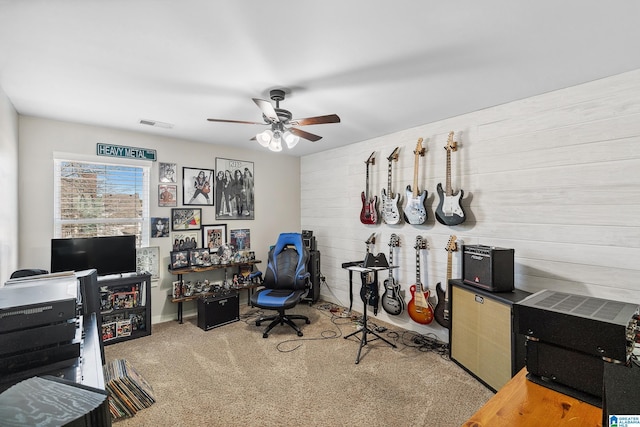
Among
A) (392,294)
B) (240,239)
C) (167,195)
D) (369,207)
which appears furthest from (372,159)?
(167,195)

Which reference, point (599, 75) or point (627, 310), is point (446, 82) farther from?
point (627, 310)

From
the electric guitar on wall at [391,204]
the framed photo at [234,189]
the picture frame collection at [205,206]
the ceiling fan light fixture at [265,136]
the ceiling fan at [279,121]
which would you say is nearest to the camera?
the ceiling fan at [279,121]

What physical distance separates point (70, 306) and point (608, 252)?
10.7 ft

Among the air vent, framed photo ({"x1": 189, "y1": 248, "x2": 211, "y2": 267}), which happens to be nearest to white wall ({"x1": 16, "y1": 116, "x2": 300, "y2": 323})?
framed photo ({"x1": 189, "y1": 248, "x2": 211, "y2": 267})

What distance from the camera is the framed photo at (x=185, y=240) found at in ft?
12.9

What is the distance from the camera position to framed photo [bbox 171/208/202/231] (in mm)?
3912

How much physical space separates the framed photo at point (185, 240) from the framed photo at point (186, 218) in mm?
80

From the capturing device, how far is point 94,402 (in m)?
0.49

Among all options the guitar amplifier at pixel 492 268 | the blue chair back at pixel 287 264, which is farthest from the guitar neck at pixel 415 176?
the blue chair back at pixel 287 264

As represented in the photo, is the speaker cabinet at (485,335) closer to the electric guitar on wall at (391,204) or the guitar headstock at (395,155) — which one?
the electric guitar on wall at (391,204)

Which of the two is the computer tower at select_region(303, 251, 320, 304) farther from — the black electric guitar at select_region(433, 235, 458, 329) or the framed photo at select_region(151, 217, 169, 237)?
the framed photo at select_region(151, 217, 169, 237)

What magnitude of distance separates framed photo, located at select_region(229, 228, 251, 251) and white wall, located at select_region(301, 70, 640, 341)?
2244 millimetres

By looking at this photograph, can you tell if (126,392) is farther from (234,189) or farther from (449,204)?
(449,204)

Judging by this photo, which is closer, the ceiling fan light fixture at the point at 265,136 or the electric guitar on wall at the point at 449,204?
the ceiling fan light fixture at the point at 265,136
